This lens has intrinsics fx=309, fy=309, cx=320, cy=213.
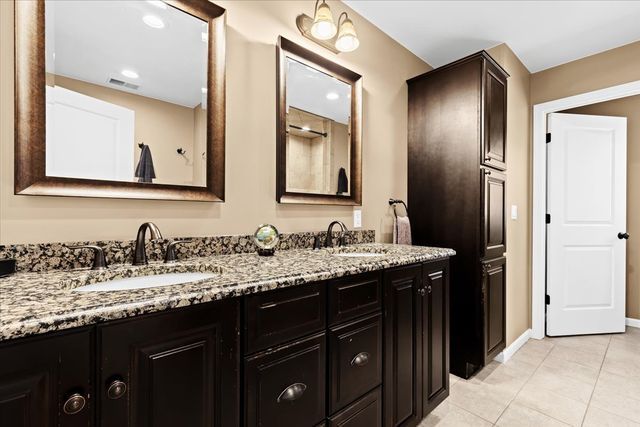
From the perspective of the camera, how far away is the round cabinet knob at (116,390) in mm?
679

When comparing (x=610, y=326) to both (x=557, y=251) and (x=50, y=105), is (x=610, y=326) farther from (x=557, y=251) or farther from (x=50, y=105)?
(x=50, y=105)

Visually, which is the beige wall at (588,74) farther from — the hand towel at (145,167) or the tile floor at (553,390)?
the hand towel at (145,167)

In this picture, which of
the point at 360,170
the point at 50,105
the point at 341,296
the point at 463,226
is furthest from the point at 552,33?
the point at 50,105

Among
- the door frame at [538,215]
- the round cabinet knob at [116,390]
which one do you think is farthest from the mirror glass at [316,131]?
the door frame at [538,215]

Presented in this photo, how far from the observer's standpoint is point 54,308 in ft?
2.07

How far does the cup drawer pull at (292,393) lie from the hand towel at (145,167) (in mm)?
967

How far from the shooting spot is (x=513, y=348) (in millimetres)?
2643

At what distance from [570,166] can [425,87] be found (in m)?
1.81

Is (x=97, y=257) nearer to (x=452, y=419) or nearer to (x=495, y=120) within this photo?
(x=452, y=419)

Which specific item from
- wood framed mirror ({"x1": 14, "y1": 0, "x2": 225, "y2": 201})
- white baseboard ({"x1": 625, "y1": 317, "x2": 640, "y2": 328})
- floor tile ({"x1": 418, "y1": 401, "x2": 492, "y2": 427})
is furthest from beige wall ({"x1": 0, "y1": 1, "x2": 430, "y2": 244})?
white baseboard ({"x1": 625, "y1": 317, "x2": 640, "y2": 328})

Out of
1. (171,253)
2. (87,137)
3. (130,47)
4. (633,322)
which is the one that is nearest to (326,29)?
(130,47)

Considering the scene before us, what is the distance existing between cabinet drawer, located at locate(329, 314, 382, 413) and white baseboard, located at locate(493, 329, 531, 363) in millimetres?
1716

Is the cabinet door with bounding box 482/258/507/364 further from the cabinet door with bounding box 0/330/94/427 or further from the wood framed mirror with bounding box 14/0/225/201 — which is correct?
the cabinet door with bounding box 0/330/94/427

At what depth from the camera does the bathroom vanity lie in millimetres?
618
